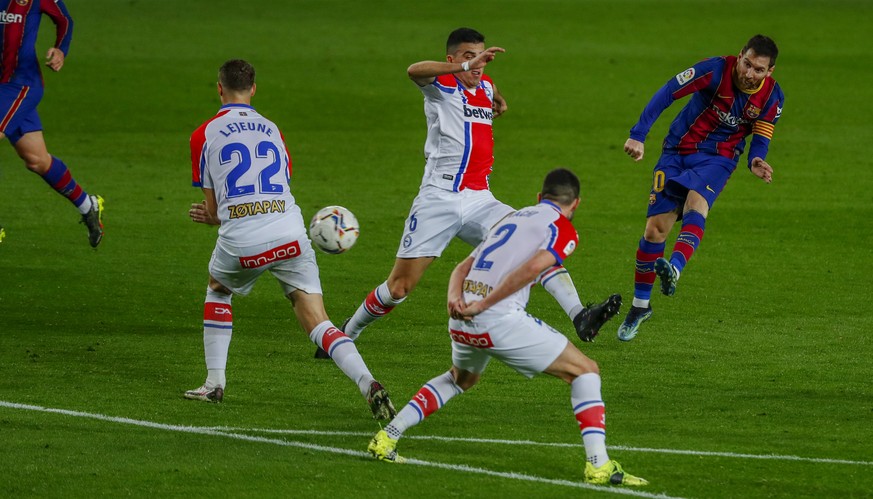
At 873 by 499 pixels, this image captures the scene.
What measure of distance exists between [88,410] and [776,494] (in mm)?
4534

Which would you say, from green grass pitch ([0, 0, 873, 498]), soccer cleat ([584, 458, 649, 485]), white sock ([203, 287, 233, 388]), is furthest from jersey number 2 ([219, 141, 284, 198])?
soccer cleat ([584, 458, 649, 485])

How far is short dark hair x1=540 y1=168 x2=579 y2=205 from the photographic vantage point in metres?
7.73

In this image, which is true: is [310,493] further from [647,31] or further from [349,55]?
[647,31]

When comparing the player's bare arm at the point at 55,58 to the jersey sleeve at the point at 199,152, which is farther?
the player's bare arm at the point at 55,58

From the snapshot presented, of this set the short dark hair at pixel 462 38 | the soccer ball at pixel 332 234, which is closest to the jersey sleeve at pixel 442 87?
the short dark hair at pixel 462 38

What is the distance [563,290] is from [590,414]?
8.79ft

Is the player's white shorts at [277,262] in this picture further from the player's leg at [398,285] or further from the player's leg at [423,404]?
the player's leg at [423,404]

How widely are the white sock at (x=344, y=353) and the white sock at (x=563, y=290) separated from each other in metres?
1.72

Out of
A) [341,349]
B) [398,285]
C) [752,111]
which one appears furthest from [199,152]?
[752,111]

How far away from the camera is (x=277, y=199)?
9234 millimetres

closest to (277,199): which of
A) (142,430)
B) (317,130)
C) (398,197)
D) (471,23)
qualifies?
(142,430)

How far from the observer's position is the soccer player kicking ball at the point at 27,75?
11844 mm

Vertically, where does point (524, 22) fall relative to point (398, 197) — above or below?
above

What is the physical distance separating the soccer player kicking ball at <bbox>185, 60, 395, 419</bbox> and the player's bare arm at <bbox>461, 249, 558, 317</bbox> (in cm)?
173
